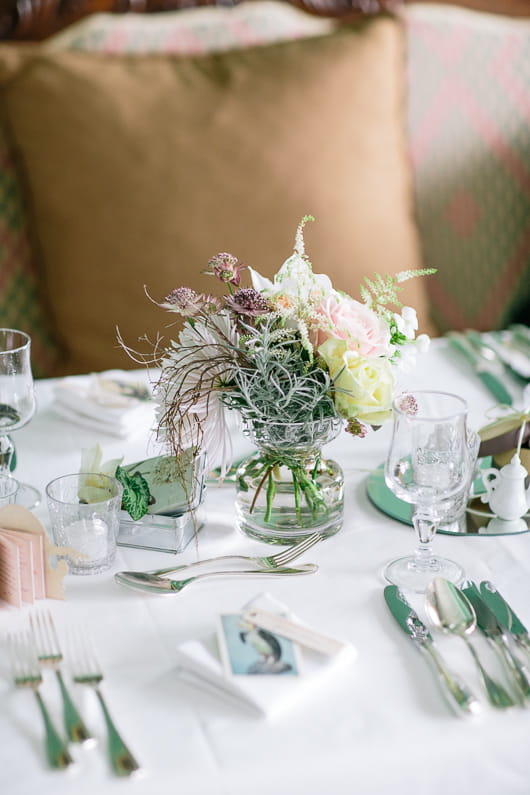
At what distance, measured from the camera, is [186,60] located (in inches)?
81.9

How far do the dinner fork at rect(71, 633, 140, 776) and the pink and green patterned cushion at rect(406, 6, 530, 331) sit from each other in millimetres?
1784

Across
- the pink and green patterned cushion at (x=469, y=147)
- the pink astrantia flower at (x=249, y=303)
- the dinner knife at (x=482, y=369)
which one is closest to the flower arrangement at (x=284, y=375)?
the pink astrantia flower at (x=249, y=303)

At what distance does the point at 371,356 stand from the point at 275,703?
15.7 inches

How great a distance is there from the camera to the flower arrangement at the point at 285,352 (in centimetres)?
96

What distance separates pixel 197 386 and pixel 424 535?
306 millimetres

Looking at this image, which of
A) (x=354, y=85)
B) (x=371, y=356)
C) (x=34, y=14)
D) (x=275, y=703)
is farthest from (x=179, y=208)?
(x=275, y=703)

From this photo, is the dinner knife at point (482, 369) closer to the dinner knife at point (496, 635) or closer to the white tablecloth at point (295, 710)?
the white tablecloth at point (295, 710)

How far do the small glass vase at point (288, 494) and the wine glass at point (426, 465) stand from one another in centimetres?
10

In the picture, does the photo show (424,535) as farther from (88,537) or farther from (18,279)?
(18,279)

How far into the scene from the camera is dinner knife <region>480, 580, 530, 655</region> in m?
0.85

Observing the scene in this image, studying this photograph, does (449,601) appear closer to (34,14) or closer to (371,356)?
(371,356)

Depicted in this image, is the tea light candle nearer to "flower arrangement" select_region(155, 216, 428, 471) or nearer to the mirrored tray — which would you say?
"flower arrangement" select_region(155, 216, 428, 471)

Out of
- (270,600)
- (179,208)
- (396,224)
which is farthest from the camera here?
(396,224)

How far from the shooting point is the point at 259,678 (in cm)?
78
